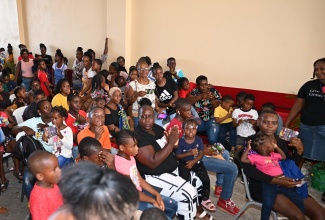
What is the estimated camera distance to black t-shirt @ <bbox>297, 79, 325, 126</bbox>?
3.34m

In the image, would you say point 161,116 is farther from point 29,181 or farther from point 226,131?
point 29,181

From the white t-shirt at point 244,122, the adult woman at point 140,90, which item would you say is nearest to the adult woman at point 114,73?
the adult woman at point 140,90

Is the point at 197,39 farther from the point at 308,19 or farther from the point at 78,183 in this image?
the point at 78,183

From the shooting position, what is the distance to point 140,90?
14.7 feet

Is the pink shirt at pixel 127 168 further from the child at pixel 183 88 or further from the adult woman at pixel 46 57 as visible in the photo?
the adult woman at pixel 46 57

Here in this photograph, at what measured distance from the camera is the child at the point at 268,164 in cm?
253

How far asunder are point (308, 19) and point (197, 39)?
2156mm

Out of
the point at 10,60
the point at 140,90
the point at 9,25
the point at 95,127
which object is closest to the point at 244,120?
the point at 140,90

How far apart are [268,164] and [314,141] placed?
1164 millimetres

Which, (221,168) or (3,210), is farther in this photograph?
(221,168)

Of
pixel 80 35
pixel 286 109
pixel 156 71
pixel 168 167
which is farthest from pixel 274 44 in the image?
pixel 80 35

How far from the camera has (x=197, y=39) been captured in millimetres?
6273

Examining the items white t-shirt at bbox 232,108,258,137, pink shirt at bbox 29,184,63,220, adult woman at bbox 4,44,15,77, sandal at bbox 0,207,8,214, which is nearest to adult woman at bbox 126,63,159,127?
white t-shirt at bbox 232,108,258,137

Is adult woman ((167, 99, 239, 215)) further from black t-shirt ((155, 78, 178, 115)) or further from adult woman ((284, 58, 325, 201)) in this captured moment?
black t-shirt ((155, 78, 178, 115))
